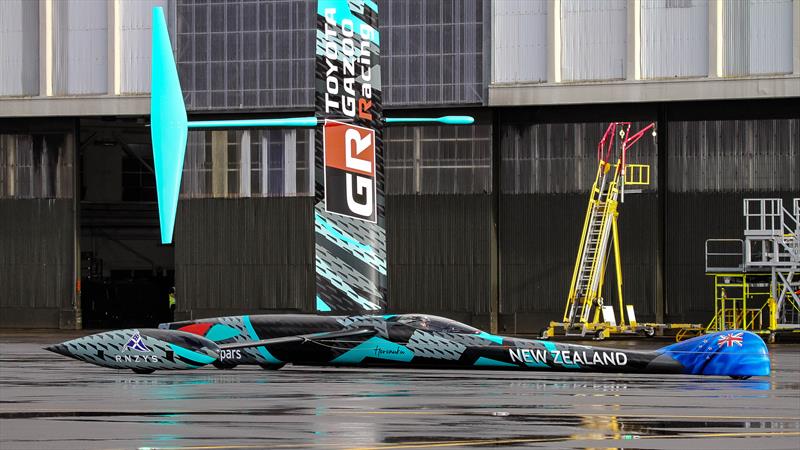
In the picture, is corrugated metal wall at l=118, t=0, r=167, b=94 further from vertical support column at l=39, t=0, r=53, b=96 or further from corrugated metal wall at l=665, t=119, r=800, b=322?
corrugated metal wall at l=665, t=119, r=800, b=322

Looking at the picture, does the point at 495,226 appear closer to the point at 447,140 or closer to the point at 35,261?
the point at 447,140

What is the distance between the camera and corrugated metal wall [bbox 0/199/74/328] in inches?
2100

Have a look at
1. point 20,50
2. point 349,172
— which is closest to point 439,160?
point 20,50

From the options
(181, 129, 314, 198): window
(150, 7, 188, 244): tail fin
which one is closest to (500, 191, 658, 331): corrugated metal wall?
(181, 129, 314, 198): window

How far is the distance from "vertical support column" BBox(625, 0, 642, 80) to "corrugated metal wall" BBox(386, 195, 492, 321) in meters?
6.99

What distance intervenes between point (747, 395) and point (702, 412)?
3.53m

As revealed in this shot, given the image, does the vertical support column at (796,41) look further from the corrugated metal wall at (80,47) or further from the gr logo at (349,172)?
the corrugated metal wall at (80,47)

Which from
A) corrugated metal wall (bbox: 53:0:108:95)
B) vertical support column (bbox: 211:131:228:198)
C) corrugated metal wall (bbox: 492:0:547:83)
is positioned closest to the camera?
corrugated metal wall (bbox: 492:0:547:83)

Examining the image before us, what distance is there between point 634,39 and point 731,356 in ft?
80.3

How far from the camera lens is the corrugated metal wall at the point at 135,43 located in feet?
171

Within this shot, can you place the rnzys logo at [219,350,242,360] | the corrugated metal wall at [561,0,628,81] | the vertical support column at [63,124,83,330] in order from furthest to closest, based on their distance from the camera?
the vertical support column at [63,124,83,330], the corrugated metal wall at [561,0,628,81], the rnzys logo at [219,350,242,360]

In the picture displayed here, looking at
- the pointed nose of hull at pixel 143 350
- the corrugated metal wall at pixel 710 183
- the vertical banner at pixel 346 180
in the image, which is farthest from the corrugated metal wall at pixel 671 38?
the pointed nose of hull at pixel 143 350

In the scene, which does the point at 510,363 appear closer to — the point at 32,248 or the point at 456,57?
the point at 456,57

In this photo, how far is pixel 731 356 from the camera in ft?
81.8
